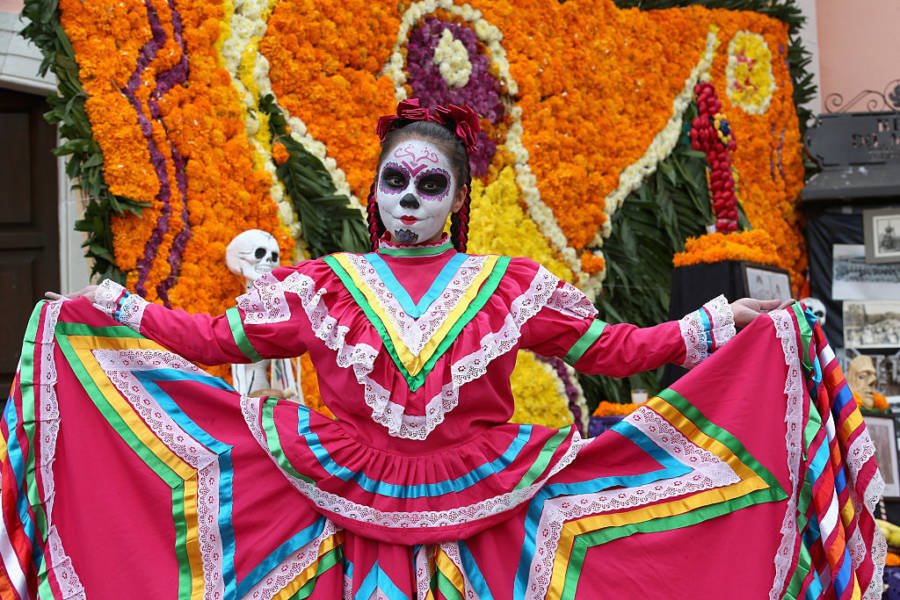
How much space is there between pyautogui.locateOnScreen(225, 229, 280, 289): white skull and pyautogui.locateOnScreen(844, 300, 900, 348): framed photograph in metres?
4.85

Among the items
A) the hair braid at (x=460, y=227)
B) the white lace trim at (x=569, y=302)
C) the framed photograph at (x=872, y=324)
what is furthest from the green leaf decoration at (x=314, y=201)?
the framed photograph at (x=872, y=324)

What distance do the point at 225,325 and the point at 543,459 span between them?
0.87 metres

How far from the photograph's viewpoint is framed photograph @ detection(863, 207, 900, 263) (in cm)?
727

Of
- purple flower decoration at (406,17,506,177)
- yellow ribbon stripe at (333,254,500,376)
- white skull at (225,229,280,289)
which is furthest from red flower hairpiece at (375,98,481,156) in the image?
purple flower decoration at (406,17,506,177)

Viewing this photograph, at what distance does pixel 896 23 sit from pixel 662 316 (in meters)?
4.16

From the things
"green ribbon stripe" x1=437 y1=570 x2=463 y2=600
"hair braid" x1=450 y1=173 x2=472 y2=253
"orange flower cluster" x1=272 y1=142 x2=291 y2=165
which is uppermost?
"orange flower cluster" x1=272 y1=142 x2=291 y2=165

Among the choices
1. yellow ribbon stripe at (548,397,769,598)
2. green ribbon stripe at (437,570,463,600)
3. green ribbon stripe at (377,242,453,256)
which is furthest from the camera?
→ green ribbon stripe at (377,242,453,256)

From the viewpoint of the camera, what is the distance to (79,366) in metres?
2.39

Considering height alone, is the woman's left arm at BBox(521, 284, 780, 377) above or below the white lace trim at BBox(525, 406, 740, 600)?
above

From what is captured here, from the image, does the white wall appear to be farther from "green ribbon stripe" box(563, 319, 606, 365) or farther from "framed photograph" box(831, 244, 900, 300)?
"framed photograph" box(831, 244, 900, 300)

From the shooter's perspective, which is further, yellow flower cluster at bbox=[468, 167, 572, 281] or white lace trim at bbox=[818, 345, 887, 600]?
yellow flower cluster at bbox=[468, 167, 572, 281]

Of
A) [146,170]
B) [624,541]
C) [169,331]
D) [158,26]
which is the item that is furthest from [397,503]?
[158,26]

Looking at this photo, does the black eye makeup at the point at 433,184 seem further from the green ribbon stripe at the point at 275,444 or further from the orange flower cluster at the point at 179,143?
the orange flower cluster at the point at 179,143

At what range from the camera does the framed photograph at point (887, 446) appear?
508 centimetres
